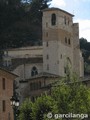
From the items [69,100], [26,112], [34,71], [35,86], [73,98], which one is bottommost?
[26,112]

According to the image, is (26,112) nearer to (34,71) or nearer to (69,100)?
(69,100)

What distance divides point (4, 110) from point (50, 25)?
59.5 meters

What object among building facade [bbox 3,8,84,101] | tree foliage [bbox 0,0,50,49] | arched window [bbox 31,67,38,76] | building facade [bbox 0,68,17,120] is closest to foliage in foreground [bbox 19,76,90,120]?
building facade [bbox 0,68,17,120]

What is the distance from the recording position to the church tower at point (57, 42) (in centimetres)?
12044

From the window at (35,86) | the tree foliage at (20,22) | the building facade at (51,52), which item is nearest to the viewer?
the window at (35,86)

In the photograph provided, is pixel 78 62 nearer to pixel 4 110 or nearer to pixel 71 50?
pixel 71 50

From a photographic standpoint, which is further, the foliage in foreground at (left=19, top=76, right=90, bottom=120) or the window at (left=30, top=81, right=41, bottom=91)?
the window at (left=30, top=81, right=41, bottom=91)

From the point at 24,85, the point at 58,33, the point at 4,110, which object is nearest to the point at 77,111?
the point at 4,110

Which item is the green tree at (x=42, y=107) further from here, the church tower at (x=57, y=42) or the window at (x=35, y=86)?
the church tower at (x=57, y=42)

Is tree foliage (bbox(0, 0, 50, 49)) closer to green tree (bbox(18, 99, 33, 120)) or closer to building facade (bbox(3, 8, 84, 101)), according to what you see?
building facade (bbox(3, 8, 84, 101))

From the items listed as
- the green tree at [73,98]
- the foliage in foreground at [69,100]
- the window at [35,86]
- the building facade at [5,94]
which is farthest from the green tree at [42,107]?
the window at [35,86]

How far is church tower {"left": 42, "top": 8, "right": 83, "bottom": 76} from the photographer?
12044cm

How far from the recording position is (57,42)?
400ft

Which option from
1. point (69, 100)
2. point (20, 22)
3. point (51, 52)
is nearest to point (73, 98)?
point (69, 100)
